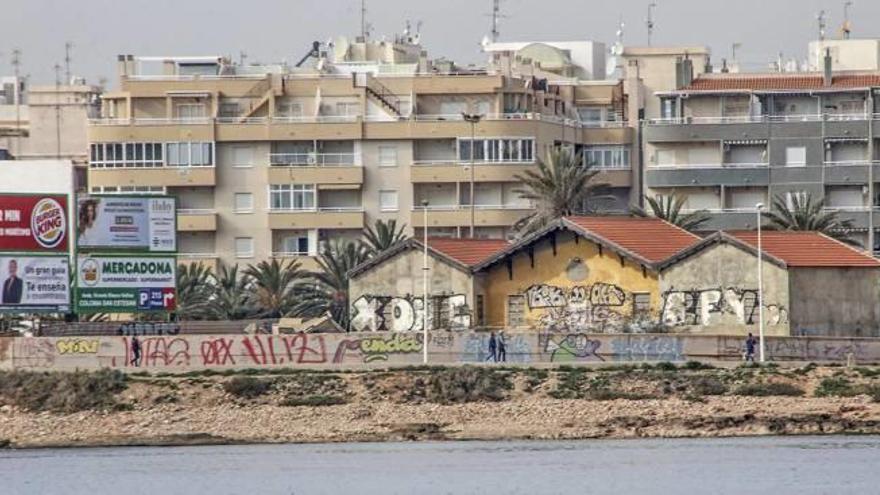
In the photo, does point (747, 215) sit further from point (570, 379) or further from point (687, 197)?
point (570, 379)

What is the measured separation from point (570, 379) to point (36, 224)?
70.7ft

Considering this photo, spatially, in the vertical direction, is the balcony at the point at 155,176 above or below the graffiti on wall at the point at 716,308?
above

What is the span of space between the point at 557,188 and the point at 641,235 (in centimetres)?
2321

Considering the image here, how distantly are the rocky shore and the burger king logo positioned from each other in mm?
6062

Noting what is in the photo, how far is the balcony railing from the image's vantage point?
155m

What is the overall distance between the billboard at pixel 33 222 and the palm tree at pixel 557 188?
37.8 m

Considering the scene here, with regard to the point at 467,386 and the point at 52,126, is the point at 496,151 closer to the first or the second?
→ the point at 52,126

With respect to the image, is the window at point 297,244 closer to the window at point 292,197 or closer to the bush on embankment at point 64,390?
the window at point 292,197

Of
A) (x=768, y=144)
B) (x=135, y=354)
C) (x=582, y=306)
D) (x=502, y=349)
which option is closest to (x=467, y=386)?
(x=502, y=349)

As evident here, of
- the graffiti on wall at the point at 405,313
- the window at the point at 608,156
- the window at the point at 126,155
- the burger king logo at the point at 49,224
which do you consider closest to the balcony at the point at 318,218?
the window at the point at 126,155

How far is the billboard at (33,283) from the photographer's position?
10531 cm

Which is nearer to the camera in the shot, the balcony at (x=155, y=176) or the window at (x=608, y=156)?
the balcony at (x=155, y=176)

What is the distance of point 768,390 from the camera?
95.8m

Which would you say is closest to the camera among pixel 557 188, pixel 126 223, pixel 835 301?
pixel 126 223
